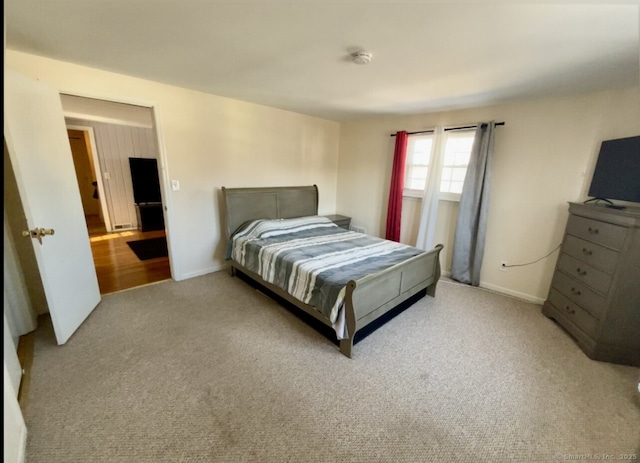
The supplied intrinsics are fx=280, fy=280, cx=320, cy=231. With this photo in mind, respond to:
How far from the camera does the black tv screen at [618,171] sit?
2254 millimetres

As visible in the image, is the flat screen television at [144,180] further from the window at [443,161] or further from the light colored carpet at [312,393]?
the window at [443,161]

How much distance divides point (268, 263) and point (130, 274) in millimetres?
2028

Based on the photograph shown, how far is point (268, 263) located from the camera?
9.37ft

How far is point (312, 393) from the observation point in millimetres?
1883

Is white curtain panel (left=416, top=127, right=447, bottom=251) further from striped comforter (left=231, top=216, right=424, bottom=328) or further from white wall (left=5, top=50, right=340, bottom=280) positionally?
white wall (left=5, top=50, right=340, bottom=280)

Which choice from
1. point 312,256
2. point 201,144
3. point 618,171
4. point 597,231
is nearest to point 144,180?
point 201,144

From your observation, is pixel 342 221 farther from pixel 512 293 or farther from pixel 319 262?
pixel 512 293

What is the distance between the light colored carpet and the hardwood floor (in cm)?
77

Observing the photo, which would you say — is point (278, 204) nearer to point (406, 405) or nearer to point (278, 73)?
point (278, 73)

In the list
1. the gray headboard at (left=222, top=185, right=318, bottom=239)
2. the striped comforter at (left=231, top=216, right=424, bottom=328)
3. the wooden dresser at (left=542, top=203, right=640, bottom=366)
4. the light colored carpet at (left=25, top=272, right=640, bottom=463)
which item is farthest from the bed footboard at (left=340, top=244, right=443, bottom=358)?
the gray headboard at (left=222, top=185, right=318, bottom=239)

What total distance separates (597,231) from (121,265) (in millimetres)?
5281

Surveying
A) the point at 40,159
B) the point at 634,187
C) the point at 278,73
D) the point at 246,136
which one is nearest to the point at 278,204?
the point at 246,136

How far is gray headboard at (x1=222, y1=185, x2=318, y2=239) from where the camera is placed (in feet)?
11.5

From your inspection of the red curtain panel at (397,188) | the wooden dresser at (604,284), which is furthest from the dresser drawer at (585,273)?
the red curtain panel at (397,188)
